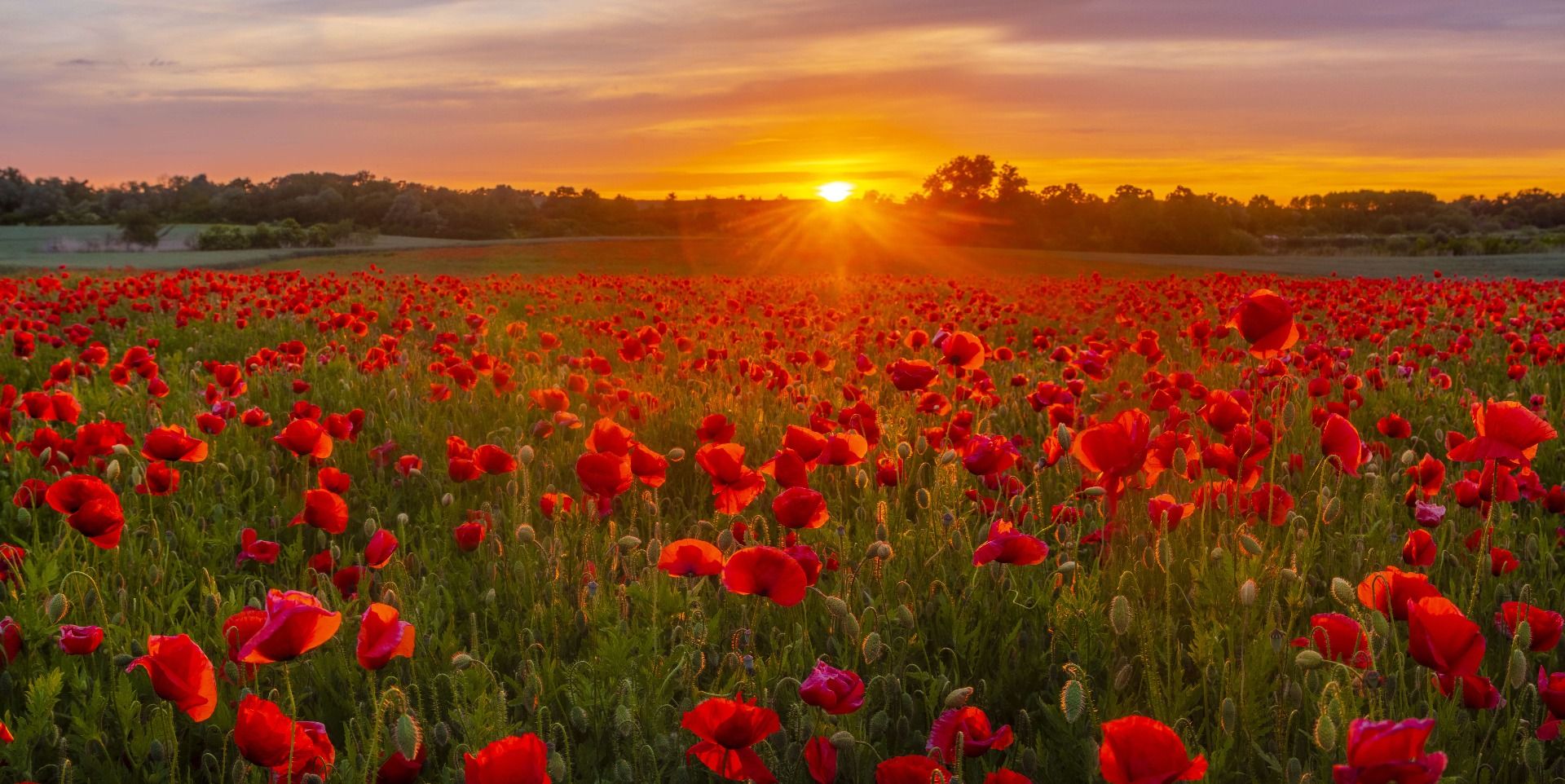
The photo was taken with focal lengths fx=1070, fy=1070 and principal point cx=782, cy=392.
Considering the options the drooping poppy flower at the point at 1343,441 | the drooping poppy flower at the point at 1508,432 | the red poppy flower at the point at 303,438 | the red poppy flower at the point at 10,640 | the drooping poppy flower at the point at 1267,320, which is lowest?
the red poppy flower at the point at 10,640

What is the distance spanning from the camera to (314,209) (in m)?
46.3

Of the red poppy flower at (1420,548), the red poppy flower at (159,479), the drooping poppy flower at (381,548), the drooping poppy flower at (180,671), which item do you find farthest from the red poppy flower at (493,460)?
the red poppy flower at (1420,548)

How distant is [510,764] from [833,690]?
0.56 metres

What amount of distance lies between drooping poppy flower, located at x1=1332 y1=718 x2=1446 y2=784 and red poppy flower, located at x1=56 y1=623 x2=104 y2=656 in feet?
8.12

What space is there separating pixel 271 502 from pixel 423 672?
1.85 m

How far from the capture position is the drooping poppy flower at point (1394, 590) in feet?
6.08

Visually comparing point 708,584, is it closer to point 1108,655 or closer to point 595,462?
point 595,462

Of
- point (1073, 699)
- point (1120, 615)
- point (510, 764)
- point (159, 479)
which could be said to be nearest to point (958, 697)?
point (1073, 699)

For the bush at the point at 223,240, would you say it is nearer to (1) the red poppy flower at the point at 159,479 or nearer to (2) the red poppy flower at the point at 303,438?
(1) the red poppy flower at the point at 159,479

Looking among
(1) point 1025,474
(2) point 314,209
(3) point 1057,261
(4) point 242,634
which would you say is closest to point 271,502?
(4) point 242,634

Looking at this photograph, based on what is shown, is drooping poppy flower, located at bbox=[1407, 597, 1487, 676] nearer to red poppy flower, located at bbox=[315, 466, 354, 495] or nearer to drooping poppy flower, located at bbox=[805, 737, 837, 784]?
drooping poppy flower, located at bbox=[805, 737, 837, 784]

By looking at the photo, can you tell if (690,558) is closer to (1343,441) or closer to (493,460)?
(493,460)

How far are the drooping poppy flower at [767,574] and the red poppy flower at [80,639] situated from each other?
1.47 meters

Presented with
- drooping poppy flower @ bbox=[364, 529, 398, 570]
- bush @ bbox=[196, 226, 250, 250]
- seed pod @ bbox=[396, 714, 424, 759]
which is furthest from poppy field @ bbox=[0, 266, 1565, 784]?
bush @ bbox=[196, 226, 250, 250]
